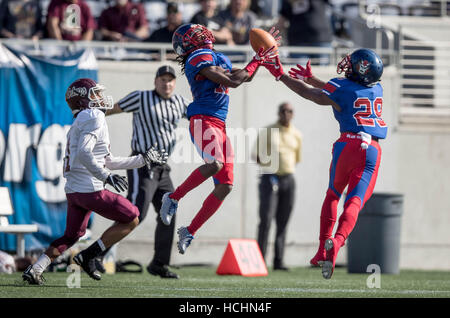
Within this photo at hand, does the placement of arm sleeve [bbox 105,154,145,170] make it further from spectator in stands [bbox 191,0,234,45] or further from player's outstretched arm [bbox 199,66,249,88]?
spectator in stands [bbox 191,0,234,45]

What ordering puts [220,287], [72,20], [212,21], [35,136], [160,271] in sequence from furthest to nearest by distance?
[212,21] → [72,20] → [35,136] → [160,271] → [220,287]

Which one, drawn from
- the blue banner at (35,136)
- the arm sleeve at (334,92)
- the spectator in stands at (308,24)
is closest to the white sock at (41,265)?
the arm sleeve at (334,92)

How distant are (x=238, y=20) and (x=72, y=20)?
7.73 ft

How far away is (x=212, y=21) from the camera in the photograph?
13.5 m

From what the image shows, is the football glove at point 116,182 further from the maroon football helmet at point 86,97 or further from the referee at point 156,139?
the referee at point 156,139

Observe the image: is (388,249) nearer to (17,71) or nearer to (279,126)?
(279,126)

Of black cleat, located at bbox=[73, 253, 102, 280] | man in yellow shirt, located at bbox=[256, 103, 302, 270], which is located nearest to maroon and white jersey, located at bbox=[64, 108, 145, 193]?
black cleat, located at bbox=[73, 253, 102, 280]

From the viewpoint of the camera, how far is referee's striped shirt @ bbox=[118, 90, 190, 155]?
988 cm

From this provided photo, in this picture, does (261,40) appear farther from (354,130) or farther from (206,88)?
(354,130)

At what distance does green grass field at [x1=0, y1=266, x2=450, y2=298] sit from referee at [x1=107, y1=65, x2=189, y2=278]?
0.39 metres

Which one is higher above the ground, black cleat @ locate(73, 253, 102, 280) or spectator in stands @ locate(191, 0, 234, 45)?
spectator in stands @ locate(191, 0, 234, 45)

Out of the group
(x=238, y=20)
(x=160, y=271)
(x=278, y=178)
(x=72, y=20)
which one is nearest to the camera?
(x=160, y=271)

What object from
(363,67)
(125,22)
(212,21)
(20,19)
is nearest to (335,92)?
(363,67)
